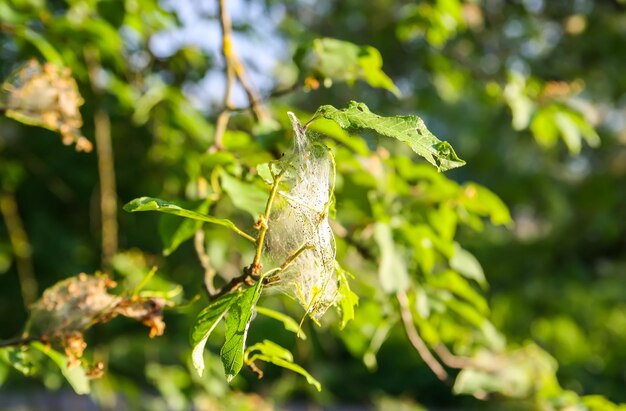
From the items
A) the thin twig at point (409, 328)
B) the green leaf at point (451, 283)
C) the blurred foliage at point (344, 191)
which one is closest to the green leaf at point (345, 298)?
the blurred foliage at point (344, 191)

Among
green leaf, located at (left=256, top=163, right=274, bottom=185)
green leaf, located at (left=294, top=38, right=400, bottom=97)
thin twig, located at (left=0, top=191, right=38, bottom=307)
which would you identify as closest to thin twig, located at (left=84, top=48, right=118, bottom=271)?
thin twig, located at (left=0, top=191, right=38, bottom=307)

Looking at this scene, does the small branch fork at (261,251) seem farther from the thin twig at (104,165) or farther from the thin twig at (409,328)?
the thin twig at (104,165)

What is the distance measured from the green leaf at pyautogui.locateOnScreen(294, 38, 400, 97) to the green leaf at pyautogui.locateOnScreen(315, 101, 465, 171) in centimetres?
68

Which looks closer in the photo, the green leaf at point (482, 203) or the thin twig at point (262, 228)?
the thin twig at point (262, 228)

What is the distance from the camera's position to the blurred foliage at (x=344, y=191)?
162 centimetres

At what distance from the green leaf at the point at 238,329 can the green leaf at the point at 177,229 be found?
44 cm

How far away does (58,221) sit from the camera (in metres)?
3.62

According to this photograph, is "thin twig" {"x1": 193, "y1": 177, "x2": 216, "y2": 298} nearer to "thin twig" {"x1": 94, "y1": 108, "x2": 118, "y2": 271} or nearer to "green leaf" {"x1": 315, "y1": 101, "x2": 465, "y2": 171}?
"green leaf" {"x1": 315, "y1": 101, "x2": 465, "y2": 171}

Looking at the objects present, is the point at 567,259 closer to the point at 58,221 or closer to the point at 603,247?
the point at 603,247

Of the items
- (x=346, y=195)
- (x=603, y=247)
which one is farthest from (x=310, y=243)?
(x=603, y=247)

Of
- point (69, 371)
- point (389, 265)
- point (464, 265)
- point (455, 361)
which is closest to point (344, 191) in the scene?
point (389, 265)

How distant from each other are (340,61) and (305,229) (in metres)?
0.72

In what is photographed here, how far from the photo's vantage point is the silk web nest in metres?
1.01

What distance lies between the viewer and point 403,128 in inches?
37.9
